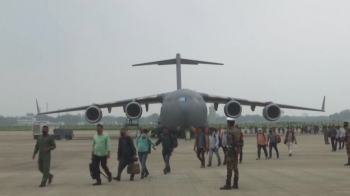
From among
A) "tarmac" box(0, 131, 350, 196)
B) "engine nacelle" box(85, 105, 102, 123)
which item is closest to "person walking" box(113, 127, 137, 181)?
"tarmac" box(0, 131, 350, 196)

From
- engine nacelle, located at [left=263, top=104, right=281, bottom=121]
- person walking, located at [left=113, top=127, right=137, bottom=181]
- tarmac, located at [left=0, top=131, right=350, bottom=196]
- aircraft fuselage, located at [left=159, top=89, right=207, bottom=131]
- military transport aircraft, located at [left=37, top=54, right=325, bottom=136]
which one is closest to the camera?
tarmac, located at [left=0, top=131, right=350, bottom=196]

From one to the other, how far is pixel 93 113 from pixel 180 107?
813 cm

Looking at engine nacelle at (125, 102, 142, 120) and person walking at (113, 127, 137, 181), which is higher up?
engine nacelle at (125, 102, 142, 120)

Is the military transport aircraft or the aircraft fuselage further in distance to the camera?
the military transport aircraft

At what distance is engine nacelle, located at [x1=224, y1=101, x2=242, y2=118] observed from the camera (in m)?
35.8

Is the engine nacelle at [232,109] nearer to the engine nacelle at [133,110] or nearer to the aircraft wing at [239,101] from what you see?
the aircraft wing at [239,101]

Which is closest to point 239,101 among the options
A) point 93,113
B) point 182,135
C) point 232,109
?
point 232,109

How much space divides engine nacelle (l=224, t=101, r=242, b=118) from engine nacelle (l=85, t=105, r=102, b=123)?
364 inches

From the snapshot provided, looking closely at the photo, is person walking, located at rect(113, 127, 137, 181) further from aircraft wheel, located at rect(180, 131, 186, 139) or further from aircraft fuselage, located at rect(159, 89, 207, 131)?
aircraft wheel, located at rect(180, 131, 186, 139)

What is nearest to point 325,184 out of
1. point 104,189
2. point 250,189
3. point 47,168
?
point 250,189

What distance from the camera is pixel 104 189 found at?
1054cm

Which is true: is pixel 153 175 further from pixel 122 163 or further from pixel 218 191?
pixel 218 191

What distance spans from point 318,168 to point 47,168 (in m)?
7.78

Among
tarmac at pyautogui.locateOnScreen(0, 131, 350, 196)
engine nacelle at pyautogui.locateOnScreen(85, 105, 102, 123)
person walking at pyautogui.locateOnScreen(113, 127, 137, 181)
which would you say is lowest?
tarmac at pyautogui.locateOnScreen(0, 131, 350, 196)
